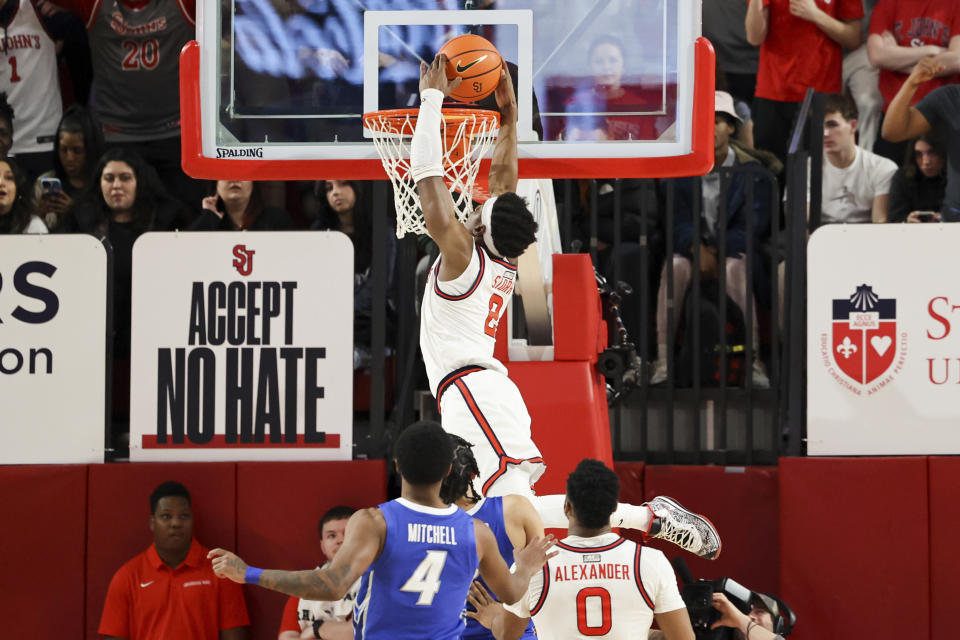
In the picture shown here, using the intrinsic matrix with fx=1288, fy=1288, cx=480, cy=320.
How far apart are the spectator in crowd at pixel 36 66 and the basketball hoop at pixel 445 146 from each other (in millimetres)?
4529

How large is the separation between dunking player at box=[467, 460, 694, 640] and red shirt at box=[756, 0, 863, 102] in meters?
5.13

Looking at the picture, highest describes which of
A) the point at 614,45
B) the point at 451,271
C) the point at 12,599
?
the point at 614,45

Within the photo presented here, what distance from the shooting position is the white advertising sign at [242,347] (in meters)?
7.89

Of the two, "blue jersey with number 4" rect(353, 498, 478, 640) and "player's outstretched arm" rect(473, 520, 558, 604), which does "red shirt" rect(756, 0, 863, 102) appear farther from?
"blue jersey with number 4" rect(353, 498, 478, 640)

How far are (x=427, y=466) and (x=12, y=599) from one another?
4.72m

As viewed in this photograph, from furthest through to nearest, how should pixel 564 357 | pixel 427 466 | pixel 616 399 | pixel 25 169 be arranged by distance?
pixel 25 169 < pixel 616 399 < pixel 564 357 < pixel 427 466

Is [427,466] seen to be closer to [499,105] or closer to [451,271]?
[451,271]

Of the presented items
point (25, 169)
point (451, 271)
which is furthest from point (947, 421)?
point (25, 169)

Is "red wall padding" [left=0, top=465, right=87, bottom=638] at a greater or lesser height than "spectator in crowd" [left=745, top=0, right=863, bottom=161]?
lesser

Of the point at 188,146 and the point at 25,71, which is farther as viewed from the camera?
the point at 25,71

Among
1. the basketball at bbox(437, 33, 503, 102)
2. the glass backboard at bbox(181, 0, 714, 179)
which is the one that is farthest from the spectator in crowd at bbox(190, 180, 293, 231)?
the basketball at bbox(437, 33, 503, 102)

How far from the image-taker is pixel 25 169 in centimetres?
980

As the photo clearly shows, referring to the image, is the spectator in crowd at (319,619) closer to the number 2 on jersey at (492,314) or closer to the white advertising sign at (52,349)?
the white advertising sign at (52,349)

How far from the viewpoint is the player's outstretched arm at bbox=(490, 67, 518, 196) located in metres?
6.02
